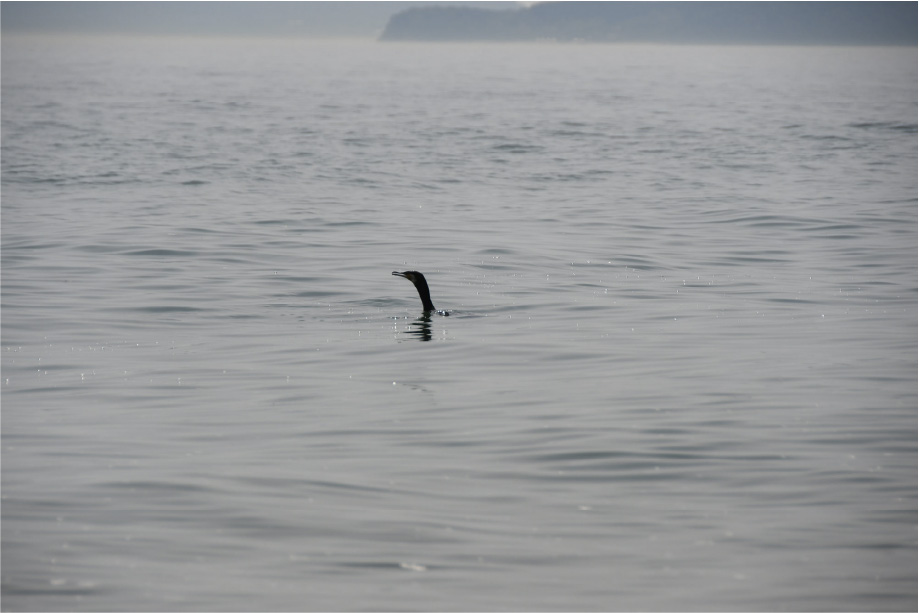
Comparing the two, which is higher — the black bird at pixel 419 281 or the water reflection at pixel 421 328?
the black bird at pixel 419 281

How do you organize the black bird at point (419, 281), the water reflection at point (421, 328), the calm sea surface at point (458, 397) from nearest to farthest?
the calm sea surface at point (458, 397), the water reflection at point (421, 328), the black bird at point (419, 281)

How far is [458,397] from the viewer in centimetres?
961

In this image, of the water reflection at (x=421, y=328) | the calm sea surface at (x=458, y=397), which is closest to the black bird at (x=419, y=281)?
the water reflection at (x=421, y=328)

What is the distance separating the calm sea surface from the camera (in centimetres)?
617

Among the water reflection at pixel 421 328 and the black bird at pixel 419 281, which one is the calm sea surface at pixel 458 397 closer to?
the water reflection at pixel 421 328

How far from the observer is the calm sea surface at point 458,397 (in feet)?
20.2

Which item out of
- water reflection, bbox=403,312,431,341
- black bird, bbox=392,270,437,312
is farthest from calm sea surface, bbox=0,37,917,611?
black bird, bbox=392,270,437,312

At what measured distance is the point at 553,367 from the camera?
35.2 ft

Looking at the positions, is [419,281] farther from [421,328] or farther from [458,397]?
[458,397]

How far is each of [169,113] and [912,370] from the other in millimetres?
43511

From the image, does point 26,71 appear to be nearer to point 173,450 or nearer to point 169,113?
point 169,113

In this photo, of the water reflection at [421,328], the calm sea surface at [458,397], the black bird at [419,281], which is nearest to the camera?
the calm sea surface at [458,397]

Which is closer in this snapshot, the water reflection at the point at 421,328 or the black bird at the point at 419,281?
the water reflection at the point at 421,328

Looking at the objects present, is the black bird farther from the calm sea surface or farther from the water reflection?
the calm sea surface
